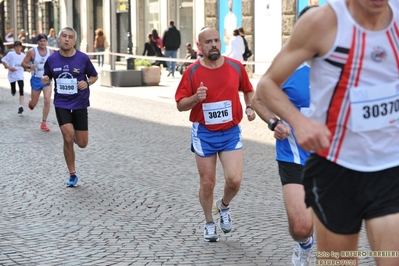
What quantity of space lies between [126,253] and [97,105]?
1428 centimetres

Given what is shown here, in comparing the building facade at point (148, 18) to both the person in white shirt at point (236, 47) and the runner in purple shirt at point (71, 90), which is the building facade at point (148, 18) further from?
the runner in purple shirt at point (71, 90)

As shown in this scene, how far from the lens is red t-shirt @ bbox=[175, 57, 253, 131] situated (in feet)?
24.3

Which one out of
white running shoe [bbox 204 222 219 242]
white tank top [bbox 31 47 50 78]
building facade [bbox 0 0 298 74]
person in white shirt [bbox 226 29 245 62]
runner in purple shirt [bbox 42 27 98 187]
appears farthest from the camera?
→ building facade [bbox 0 0 298 74]

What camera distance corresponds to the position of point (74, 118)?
1085 centimetres

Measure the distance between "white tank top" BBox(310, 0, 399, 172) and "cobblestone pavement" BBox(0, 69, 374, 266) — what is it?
272cm

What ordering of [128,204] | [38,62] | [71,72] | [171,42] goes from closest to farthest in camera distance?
1. [128,204]
2. [71,72]
3. [38,62]
4. [171,42]

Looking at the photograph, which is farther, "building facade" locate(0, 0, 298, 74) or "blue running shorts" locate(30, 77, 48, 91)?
"building facade" locate(0, 0, 298, 74)

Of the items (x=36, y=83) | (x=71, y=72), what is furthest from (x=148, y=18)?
(x=71, y=72)

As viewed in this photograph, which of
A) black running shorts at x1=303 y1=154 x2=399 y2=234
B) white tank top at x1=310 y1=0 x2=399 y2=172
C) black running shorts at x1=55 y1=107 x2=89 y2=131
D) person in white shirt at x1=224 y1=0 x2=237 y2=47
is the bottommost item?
black running shorts at x1=55 y1=107 x2=89 y2=131

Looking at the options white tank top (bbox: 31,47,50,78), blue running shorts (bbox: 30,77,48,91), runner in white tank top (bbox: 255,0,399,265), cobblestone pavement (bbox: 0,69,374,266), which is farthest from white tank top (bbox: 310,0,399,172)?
blue running shorts (bbox: 30,77,48,91)

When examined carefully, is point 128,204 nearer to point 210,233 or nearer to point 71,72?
point 210,233

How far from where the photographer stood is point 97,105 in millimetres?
20984

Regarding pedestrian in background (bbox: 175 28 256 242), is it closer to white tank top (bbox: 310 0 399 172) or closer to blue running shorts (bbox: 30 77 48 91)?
white tank top (bbox: 310 0 399 172)

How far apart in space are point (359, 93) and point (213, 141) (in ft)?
11.9
